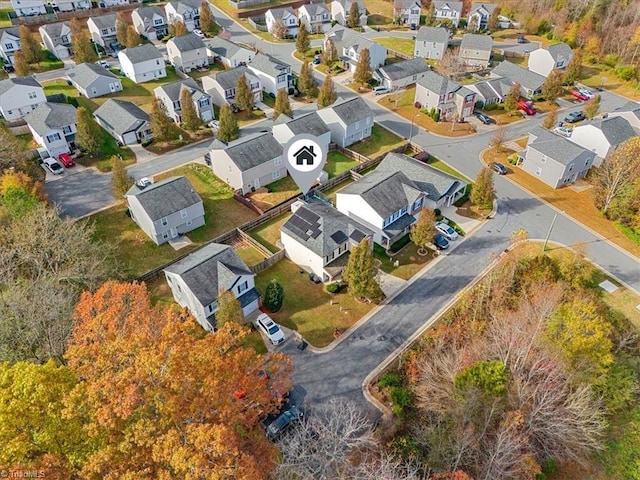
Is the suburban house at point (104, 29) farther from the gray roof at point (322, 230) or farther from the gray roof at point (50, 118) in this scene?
the gray roof at point (322, 230)

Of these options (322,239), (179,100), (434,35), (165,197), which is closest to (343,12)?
(434,35)

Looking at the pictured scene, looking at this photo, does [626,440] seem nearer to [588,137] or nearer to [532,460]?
[532,460]

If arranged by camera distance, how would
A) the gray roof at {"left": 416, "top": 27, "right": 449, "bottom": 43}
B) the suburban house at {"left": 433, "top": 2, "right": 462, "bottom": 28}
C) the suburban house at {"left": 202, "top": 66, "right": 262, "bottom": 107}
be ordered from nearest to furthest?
1. the suburban house at {"left": 202, "top": 66, "right": 262, "bottom": 107}
2. the gray roof at {"left": 416, "top": 27, "right": 449, "bottom": 43}
3. the suburban house at {"left": 433, "top": 2, "right": 462, "bottom": 28}

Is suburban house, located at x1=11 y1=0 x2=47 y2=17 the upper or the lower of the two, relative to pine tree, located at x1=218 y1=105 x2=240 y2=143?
upper

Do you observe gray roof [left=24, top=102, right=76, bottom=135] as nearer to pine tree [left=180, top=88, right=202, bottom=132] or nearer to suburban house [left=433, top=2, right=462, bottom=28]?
pine tree [left=180, top=88, right=202, bottom=132]

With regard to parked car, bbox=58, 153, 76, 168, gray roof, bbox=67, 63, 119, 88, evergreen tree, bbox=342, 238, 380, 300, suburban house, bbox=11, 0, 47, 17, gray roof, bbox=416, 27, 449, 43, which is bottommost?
parked car, bbox=58, 153, 76, 168

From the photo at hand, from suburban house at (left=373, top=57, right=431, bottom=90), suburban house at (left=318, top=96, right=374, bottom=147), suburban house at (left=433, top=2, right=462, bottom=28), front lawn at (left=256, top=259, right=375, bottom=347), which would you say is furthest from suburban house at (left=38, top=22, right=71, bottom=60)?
suburban house at (left=433, top=2, right=462, bottom=28)

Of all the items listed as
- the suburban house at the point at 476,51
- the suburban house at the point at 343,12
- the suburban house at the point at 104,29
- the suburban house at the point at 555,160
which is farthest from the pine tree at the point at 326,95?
the suburban house at the point at 104,29

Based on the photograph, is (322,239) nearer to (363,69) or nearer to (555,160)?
(555,160)
